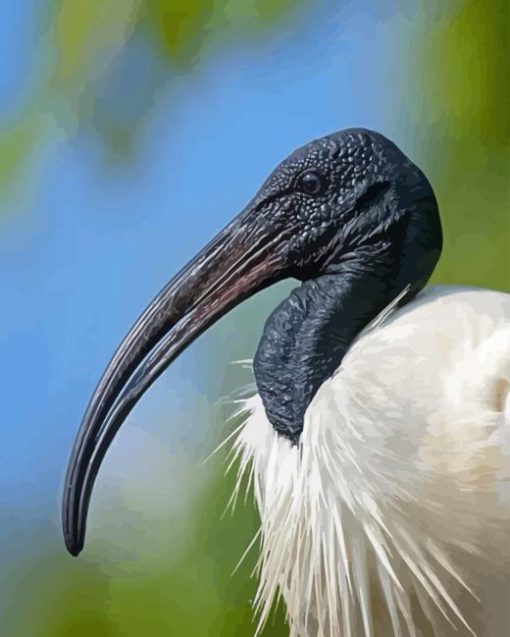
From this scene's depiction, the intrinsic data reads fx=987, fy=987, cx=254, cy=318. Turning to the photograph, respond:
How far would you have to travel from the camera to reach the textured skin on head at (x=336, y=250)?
110 cm

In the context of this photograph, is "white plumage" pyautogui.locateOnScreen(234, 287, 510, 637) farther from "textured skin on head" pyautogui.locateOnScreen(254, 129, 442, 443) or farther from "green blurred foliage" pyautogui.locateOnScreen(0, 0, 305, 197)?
"green blurred foliage" pyautogui.locateOnScreen(0, 0, 305, 197)

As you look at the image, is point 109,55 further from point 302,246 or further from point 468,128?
point 302,246

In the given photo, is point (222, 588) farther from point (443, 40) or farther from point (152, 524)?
point (443, 40)

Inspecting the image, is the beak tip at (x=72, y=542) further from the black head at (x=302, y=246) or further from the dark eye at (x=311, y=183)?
the dark eye at (x=311, y=183)

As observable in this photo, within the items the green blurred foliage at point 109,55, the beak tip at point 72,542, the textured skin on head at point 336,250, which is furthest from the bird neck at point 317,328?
the green blurred foliage at point 109,55

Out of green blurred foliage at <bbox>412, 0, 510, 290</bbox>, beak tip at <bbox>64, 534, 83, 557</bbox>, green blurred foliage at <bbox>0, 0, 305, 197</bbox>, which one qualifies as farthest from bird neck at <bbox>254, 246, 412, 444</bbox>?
green blurred foliage at <bbox>0, 0, 305, 197</bbox>

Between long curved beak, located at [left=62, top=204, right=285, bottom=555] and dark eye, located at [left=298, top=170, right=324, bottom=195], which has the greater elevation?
dark eye, located at [left=298, top=170, right=324, bottom=195]

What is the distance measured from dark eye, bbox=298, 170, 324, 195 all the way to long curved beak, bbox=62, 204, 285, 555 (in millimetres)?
62

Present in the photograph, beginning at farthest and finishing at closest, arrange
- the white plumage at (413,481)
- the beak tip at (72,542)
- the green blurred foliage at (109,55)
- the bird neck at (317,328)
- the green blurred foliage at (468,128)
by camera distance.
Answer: the green blurred foliage at (109,55) → the green blurred foliage at (468,128) → the beak tip at (72,542) → the bird neck at (317,328) → the white plumage at (413,481)

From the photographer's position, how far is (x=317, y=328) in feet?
3.59

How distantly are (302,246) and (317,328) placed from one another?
11cm

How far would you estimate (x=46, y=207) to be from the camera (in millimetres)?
1891

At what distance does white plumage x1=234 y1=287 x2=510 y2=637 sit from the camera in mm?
942

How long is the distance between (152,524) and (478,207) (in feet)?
2.74
